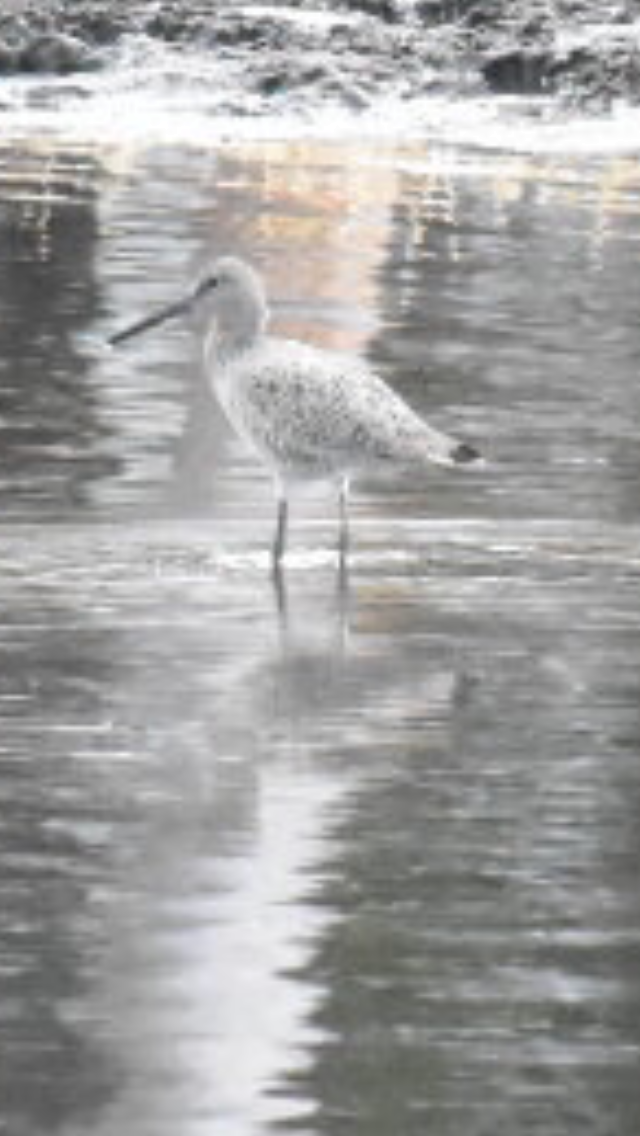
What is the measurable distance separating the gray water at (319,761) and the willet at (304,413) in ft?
1.17

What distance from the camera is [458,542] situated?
15391mm

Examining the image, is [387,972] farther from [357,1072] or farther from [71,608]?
[71,608]

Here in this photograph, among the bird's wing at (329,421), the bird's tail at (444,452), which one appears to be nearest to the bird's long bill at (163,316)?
the bird's wing at (329,421)

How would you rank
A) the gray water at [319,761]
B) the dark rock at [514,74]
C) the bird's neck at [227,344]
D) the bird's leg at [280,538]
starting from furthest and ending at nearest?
the dark rock at [514,74] < the bird's neck at [227,344] < the bird's leg at [280,538] < the gray water at [319,761]

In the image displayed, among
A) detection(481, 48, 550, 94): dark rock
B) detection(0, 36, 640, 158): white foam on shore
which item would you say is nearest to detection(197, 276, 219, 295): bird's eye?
detection(0, 36, 640, 158): white foam on shore

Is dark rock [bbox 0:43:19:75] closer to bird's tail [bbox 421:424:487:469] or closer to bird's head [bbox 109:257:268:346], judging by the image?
bird's head [bbox 109:257:268:346]

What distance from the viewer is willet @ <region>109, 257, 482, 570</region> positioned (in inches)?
583

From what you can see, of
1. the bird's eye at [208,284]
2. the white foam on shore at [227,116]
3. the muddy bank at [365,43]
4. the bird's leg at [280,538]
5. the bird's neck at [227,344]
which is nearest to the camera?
the bird's leg at [280,538]

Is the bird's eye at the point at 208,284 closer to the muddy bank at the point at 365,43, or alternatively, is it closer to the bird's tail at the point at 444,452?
the bird's tail at the point at 444,452

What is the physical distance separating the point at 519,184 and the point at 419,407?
59.3 ft

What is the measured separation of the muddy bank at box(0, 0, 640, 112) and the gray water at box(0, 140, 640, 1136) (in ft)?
95.7

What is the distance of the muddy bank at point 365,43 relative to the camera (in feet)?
172

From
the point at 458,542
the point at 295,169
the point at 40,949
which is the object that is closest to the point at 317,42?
the point at 295,169

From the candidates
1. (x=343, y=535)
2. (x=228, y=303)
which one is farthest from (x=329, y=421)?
(x=228, y=303)
